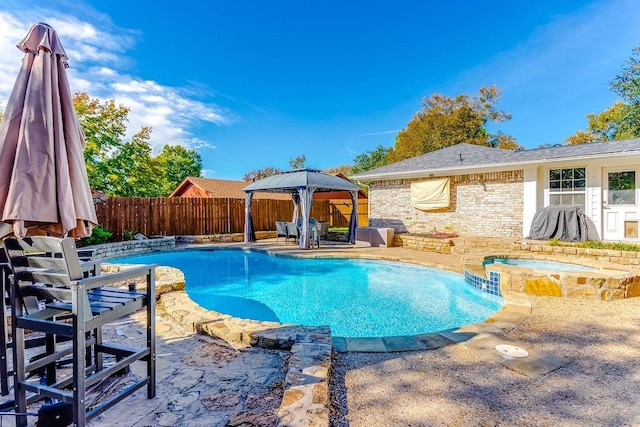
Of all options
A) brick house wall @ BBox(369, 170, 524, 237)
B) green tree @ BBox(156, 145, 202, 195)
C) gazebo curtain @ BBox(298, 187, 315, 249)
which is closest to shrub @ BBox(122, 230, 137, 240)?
gazebo curtain @ BBox(298, 187, 315, 249)

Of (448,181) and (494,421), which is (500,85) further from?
(494,421)

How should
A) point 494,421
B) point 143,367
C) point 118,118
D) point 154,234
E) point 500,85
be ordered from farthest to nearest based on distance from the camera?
point 500,85 → point 118,118 → point 154,234 → point 143,367 → point 494,421

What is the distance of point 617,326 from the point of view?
3934mm

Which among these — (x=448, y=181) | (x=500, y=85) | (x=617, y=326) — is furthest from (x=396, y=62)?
(x=617, y=326)

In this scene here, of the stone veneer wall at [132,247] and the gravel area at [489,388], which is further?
the stone veneer wall at [132,247]

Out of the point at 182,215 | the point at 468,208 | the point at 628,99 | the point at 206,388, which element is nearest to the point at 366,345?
the point at 206,388

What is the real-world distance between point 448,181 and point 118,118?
55.0 feet

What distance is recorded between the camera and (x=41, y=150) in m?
2.18

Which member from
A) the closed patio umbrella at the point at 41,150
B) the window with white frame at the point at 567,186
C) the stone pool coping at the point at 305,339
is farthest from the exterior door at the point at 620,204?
the closed patio umbrella at the point at 41,150

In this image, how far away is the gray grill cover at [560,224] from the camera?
348 inches

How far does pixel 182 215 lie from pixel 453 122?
848 inches

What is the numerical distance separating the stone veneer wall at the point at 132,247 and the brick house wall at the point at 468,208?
884cm

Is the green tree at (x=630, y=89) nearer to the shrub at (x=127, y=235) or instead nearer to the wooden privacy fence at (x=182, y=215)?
the wooden privacy fence at (x=182, y=215)

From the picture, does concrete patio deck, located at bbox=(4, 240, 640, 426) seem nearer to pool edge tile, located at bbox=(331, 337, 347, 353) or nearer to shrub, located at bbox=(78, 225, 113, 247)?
pool edge tile, located at bbox=(331, 337, 347, 353)
